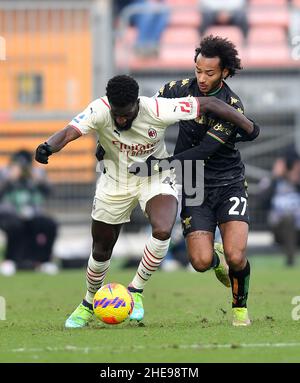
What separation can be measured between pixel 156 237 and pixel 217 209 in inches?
27.3

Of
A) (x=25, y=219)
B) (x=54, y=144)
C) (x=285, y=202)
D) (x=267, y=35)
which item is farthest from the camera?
(x=267, y=35)

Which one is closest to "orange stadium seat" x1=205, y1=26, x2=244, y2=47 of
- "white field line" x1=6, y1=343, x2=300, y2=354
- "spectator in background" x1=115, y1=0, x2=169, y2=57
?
"spectator in background" x1=115, y1=0, x2=169, y2=57

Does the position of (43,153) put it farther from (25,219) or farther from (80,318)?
(25,219)

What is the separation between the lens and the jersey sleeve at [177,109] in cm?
942

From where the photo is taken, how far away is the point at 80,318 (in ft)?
32.1

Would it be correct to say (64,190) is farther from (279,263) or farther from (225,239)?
(225,239)

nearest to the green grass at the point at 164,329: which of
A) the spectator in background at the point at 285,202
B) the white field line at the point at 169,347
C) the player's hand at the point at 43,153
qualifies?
the white field line at the point at 169,347

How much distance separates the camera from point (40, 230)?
61.1 ft

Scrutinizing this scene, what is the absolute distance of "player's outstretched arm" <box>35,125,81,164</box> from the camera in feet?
29.6

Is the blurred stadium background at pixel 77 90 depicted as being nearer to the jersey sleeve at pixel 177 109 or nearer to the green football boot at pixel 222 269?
the green football boot at pixel 222 269

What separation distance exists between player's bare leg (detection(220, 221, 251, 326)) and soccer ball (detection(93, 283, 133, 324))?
1000 millimetres

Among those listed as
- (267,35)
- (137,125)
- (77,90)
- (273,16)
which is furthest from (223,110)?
(267,35)

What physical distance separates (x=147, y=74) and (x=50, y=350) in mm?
14189
